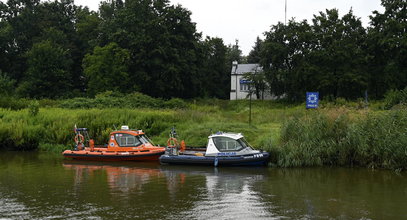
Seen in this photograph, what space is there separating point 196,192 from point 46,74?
4959 centimetres

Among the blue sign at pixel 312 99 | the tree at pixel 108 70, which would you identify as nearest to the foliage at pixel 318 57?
the tree at pixel 108 70

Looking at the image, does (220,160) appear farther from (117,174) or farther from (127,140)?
(127,140)

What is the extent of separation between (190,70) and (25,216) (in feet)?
159

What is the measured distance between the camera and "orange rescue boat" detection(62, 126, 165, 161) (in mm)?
23078

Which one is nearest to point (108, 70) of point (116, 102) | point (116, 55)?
point (116, 55)

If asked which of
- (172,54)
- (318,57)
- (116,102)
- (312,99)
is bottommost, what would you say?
(312,99)

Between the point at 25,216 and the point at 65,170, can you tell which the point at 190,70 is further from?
the point at 25,216

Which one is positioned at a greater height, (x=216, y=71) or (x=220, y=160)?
(x=216, y=71)

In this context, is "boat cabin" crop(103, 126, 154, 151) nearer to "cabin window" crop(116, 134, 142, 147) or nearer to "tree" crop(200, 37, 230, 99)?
"cabin window" crop(116, 134, 142, 147)

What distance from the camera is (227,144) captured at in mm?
21438

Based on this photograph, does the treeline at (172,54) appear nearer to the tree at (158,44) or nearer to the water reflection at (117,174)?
the tree at (158,44)

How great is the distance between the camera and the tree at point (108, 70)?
182ft

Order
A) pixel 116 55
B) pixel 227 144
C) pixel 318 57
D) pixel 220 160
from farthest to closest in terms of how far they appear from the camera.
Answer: pixel 116 55
pixel 318 57
pixel 227 144
pixel 220 160

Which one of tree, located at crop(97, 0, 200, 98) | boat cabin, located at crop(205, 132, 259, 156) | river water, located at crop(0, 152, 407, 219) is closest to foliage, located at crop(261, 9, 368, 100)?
tree, located at crop(97, 0, 200, 98)
